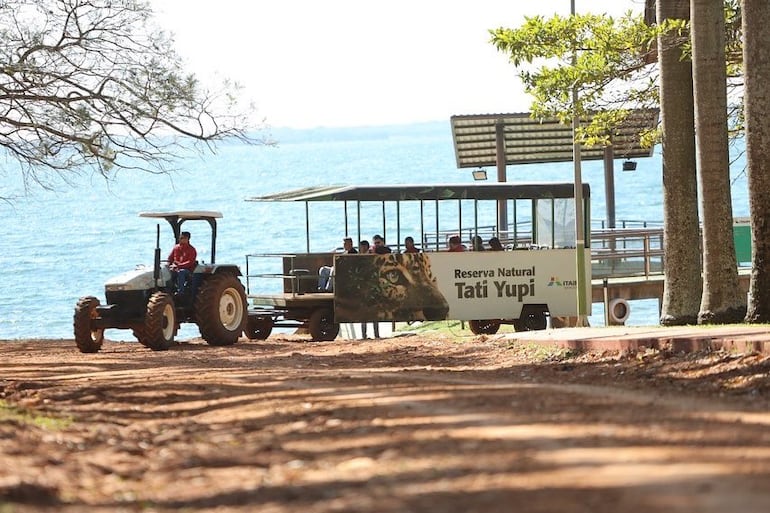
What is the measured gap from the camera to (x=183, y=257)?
76.4 ft

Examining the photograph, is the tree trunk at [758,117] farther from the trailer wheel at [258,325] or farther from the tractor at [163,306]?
the trailer wheel at [258,325]

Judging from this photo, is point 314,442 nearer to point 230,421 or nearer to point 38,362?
point 230,421

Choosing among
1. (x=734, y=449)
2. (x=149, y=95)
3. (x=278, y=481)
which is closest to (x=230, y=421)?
(x=278, y=481)

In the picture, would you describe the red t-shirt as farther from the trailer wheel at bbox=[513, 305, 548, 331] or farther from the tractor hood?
the trailer wheel at bbox=[513, 305, 548, 331]

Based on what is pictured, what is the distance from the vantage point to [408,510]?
6902 millimetres

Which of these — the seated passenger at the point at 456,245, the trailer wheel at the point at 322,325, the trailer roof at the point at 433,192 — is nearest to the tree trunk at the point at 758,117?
the trailer roof at the point at 433,192

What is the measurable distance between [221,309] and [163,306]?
2012 mm

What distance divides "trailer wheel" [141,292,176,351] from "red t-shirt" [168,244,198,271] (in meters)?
1.05

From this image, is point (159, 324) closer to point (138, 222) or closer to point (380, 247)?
point (380, 247)

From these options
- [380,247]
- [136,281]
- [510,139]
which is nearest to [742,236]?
[510,139]

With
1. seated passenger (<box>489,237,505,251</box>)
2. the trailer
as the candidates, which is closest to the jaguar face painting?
the trailer

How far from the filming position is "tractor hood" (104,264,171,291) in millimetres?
22250

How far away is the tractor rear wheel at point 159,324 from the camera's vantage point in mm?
21516

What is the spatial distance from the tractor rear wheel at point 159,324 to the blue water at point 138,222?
8.00ft
